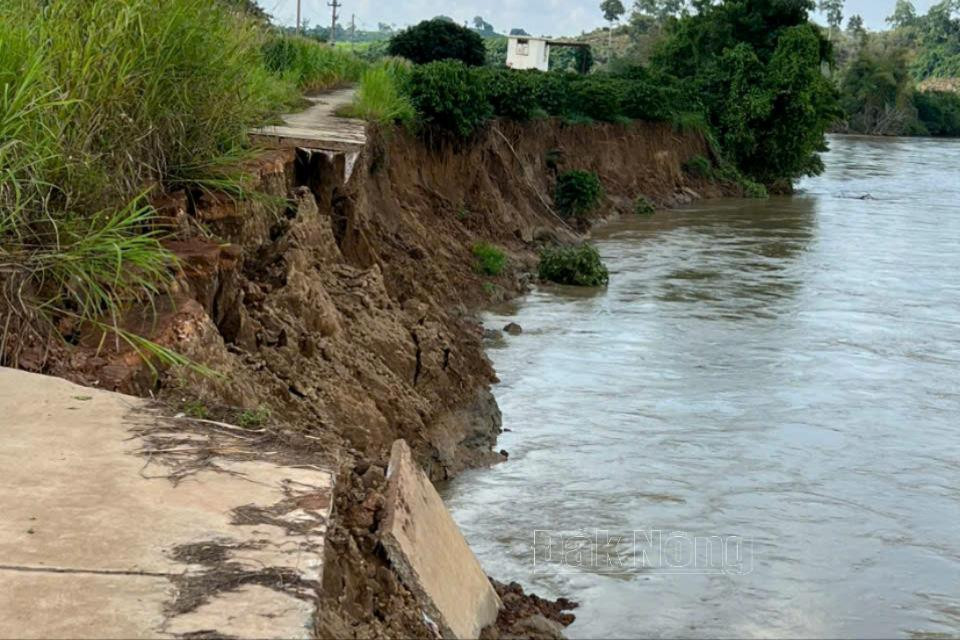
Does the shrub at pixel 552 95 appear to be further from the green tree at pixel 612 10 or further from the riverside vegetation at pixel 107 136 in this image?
the green tree at pixel 612 10

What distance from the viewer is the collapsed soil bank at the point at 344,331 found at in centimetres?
479

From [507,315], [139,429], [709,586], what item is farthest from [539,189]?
[139,429]

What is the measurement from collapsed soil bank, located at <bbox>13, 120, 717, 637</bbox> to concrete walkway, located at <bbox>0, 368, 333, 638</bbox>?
285 millimetres

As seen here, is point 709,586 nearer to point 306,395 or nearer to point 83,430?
point 306,395

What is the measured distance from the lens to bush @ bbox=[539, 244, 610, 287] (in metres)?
17.5

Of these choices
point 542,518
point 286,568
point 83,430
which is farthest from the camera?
point 542,518

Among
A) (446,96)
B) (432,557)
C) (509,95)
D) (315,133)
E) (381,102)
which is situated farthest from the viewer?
(509,95)

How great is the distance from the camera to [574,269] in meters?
17.5

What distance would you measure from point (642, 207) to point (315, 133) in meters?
17.9

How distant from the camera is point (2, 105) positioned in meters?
5.39

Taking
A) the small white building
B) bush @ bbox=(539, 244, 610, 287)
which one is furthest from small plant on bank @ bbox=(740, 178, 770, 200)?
the small white building

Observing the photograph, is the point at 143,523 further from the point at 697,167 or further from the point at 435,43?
the point at 435,43

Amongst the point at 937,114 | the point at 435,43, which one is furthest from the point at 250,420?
the point at 937,114

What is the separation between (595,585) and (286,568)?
12.0 ft
